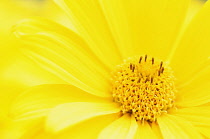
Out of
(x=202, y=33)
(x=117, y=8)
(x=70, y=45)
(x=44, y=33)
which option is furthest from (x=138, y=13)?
(x=44, y=33)

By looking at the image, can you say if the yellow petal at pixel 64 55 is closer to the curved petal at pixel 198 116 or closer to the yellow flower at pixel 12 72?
the yellow flower at pixel 12 72

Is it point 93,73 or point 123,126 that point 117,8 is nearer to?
point 93,73

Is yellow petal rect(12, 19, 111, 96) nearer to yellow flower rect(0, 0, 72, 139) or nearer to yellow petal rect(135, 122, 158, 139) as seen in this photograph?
yellow flower rect(0, 0, 72, 139)

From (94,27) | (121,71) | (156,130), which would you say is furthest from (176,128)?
(94,27)

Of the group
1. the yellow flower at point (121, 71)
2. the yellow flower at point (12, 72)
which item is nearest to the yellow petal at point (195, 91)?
the yellow flower at point (121, 71)

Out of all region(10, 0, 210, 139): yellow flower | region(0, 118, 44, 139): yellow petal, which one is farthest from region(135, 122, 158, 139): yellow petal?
region(0, 118, 44, 139): yellow petal

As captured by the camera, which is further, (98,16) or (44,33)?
(98,16)
